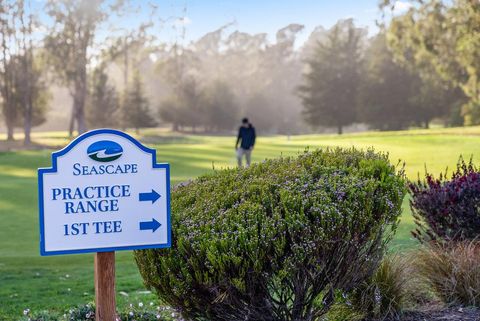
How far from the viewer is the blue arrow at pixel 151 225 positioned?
14.4 ft

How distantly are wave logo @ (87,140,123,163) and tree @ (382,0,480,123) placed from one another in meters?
36.4

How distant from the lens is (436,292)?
6.34 metres

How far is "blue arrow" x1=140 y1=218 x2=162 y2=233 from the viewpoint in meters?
4.38

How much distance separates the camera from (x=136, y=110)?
71.2m

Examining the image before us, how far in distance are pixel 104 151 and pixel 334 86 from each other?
70.6 m

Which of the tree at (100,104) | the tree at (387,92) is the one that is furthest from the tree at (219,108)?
the tree at (387,92)

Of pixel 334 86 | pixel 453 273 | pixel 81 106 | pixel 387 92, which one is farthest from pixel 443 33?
pixel 453 273

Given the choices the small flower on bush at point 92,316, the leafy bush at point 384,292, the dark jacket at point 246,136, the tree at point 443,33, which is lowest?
the small flower on bush at point 92,316

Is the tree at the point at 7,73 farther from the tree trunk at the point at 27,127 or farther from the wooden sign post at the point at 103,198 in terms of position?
the wooden sign post at the point at 103,198

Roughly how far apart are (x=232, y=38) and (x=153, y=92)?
15.3 meters

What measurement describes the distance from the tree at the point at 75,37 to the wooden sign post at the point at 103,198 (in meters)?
58.5

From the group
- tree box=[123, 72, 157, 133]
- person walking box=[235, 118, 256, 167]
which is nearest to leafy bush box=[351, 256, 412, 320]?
person walking box=[235, 118, 256, 167]

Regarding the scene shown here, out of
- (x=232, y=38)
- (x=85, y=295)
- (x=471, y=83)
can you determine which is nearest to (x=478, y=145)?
(x=471, y=83)

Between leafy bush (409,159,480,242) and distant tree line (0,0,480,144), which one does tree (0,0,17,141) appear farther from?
leafy bush (409,159,480,242)
